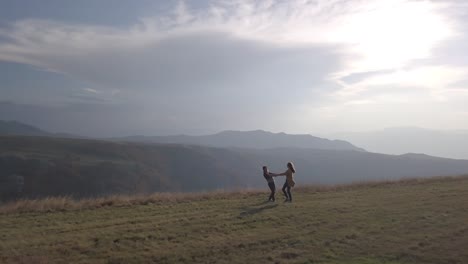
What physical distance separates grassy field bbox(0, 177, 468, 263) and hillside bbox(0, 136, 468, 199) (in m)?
25.9

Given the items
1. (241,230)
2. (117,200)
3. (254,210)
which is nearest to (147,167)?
(117,200)

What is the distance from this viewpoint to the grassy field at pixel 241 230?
11578 mm

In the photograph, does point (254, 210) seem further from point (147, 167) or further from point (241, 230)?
point (147, 167)

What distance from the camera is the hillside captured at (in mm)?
87688

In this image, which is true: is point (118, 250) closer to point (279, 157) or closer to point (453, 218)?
point (453, 218)

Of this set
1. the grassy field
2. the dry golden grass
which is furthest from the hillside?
the grassy field

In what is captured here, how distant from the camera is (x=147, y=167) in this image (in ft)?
390

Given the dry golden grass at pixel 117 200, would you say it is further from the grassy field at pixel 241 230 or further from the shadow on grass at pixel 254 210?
the shadow on grass at pixel 254 210

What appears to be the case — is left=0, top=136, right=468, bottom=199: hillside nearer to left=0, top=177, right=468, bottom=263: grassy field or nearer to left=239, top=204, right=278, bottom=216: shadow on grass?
left=0, top=177, right=468, bottom=263: grassy field

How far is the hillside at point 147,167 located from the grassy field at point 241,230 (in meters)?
25.9

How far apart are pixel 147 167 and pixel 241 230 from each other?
107 meters

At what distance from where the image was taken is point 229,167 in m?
151

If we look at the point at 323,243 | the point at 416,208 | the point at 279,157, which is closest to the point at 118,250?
the point at 323,243

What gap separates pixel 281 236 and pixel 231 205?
6.88 m
